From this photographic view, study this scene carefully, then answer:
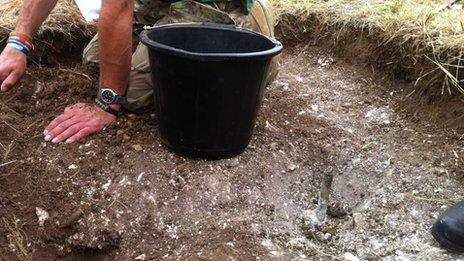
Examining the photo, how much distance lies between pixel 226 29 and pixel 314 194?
26.4 inches

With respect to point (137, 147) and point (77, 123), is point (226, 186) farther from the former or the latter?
point (77, 123)

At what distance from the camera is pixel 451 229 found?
151cm

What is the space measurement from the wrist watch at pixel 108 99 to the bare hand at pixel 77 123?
2cm

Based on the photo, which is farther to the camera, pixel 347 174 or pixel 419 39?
pixel 419 39

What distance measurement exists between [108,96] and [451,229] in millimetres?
1232

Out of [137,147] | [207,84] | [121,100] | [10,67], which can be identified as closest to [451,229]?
[207,84]

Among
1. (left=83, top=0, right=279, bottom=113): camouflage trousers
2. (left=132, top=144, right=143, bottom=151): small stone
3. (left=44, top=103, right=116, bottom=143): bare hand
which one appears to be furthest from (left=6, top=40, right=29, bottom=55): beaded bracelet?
(left=132, top=144, right=143, bottom=151): small stone

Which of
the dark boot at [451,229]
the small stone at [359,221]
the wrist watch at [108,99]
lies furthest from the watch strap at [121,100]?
the dark boot at [451,229]

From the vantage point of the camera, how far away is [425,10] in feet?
7.98

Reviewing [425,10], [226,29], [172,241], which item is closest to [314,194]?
[172,241]

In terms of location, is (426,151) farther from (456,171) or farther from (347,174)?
(347,174)

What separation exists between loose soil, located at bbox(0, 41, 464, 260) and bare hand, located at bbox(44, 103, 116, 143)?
1.3 inches

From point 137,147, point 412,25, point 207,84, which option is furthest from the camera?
point 412,25

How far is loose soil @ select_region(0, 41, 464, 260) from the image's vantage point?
5.12ft
